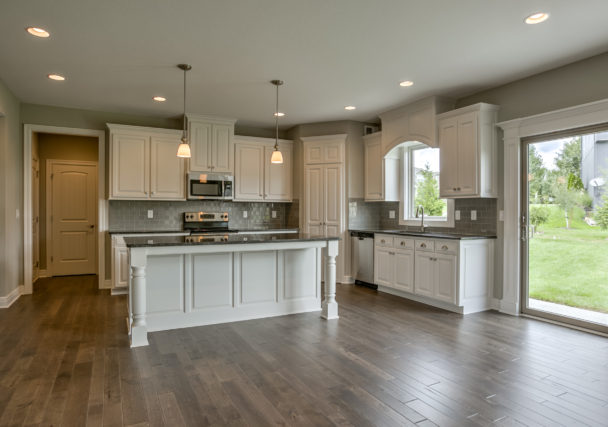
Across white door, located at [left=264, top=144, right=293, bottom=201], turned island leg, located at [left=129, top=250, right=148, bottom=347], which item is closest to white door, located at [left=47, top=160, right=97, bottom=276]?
white door, located at [left=264, top=144, right=293, bottom=201]

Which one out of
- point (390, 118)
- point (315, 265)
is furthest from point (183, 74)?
point (390, 118)

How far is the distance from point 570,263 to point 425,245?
1520 millimetres

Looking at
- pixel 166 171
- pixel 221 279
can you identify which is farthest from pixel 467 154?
pixel 166 171

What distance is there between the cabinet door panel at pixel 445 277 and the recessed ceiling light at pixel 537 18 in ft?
8.20

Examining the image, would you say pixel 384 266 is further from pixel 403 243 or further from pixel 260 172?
pixel 260 172

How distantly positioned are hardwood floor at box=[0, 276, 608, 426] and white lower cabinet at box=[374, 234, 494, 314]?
309 millimetres

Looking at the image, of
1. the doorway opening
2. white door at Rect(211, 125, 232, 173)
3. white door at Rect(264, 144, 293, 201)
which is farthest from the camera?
white door at Rect(264, 144, 293, 201)

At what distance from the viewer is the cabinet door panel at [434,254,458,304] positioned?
15.1 ft

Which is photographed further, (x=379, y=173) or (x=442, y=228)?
(x=379, y=173)

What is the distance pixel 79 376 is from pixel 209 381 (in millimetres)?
947

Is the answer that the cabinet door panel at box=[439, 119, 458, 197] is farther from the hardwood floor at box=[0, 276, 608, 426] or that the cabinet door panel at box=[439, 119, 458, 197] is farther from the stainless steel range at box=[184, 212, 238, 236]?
the stainless steel range at box=[184, 212, 238, 236]

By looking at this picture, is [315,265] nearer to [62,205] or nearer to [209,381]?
[209,381]

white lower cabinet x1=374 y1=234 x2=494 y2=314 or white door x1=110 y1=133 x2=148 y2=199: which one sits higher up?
white door x1=110 y1=133 x2=148 y2=199

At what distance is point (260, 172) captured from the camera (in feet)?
22.5
